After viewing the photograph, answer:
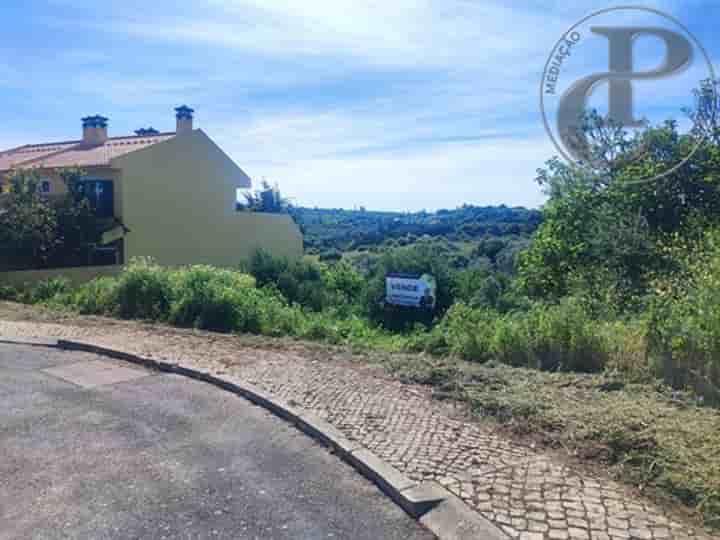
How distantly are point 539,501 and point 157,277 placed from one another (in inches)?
370

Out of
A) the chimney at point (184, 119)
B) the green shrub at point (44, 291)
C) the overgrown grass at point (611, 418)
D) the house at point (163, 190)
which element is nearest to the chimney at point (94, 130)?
the house at point (163, 190)

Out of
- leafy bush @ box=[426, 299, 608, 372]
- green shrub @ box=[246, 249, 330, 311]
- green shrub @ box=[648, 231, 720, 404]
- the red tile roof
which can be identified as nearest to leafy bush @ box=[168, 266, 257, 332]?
leafy bush @ box=[426, 299, 608, 372]

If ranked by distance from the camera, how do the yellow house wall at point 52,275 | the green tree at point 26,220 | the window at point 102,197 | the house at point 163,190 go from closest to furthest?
the yellow house wall at point 52,275 → the green tree at point 26,220 → the window at point 102,197 → the house at point 163,190

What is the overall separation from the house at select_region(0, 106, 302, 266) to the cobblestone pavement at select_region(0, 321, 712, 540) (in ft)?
48.9

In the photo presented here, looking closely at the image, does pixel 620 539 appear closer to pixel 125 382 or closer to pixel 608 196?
pixel 125 382

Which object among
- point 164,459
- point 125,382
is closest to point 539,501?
point 164,459

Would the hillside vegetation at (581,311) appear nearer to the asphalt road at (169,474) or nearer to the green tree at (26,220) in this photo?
the asphalt road at (169,474)

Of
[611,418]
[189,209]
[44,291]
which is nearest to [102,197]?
[189,209]

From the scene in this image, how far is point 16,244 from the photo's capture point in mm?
16422

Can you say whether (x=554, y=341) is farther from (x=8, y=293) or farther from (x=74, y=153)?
(x=74, y=153)

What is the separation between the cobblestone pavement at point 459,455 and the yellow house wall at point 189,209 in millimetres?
15049

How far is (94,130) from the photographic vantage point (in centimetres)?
2503

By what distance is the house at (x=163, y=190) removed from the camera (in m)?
20.9

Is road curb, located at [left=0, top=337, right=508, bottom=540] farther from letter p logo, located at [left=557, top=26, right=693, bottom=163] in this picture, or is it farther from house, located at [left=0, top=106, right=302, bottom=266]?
house, located at [left=0, top=106, right=302, bottom=266]
